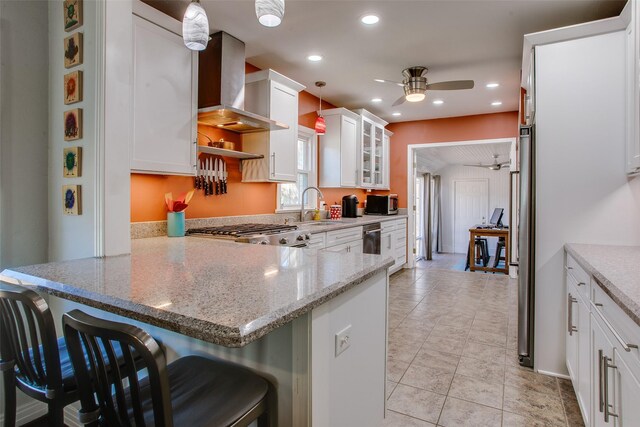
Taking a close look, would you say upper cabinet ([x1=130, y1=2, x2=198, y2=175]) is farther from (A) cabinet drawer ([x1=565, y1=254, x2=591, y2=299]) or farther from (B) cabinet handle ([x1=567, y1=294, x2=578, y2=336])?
(B) cabinet handle ([x1=567, y1=294, x2=578, y2=336])

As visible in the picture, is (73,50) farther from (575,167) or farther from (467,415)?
(575,167)

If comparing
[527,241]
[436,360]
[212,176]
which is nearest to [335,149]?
[212,176]

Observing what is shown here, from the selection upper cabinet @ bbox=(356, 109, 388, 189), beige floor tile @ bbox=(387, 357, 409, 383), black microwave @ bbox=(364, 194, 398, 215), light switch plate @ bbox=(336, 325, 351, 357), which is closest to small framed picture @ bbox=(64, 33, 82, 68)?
light switch plate @ bbox=(336, 325, 351, 357)

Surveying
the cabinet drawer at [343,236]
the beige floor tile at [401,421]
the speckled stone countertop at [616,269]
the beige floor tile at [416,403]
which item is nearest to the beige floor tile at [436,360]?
the beige floor tile at [416,403]

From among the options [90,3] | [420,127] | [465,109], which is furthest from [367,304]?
[420,127]

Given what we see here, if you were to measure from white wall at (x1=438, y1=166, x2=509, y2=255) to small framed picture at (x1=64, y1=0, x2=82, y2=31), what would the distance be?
29.2ft

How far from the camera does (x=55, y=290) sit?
46.0 inches

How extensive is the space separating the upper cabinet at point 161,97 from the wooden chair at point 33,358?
1.27m

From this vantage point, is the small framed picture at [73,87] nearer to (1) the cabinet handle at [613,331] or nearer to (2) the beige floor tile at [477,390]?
(1) the cabinet handle at [613,331]

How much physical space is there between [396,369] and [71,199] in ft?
7.33

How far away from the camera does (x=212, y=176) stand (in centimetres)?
311

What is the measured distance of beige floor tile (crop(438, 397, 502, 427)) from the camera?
6.34 feet

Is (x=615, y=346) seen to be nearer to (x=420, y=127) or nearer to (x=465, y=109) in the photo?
(x=465, y=109)

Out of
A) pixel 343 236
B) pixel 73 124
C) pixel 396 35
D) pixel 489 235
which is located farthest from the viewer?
pixel 489 235
